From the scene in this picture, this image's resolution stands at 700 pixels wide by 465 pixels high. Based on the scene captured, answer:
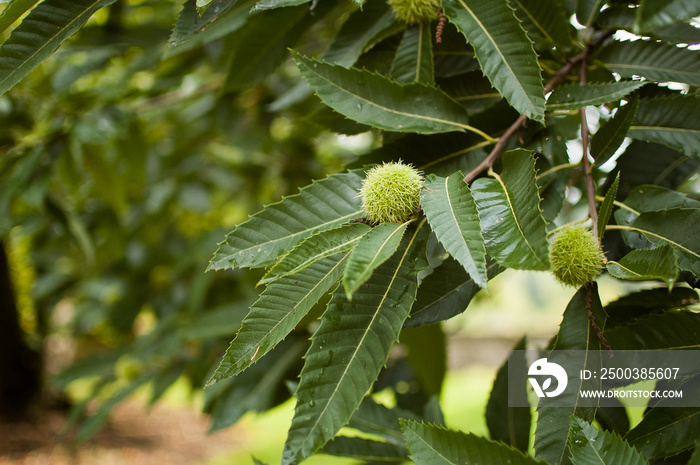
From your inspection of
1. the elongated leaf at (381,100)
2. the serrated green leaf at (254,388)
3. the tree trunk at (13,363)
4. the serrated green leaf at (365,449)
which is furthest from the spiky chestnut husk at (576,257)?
the tree trunk at (13,363)

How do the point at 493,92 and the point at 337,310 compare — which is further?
the point at 493,92

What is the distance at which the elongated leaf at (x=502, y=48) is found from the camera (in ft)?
2.45

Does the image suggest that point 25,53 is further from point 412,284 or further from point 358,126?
point 412,284

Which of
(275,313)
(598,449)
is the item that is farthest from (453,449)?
(275,313)

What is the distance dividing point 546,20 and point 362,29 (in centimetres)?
34

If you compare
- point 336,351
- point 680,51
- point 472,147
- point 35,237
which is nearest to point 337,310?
point 336,351

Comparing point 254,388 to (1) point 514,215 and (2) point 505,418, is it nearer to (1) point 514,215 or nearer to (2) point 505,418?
(2) point 505,418

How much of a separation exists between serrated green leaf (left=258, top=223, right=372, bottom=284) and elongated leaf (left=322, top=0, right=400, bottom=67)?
0.44m

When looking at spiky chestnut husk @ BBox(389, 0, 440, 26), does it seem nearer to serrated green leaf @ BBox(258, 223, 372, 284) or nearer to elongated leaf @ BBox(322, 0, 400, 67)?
elongated leaf @ BBox(322, 0, 400, 67)

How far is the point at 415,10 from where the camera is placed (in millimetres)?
921

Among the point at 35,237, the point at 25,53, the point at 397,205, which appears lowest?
the point at 35,237

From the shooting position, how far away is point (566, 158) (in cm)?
92

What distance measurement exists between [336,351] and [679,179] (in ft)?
2.66

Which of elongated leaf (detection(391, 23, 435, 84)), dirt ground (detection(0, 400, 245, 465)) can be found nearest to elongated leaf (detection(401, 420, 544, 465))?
elongated leaf (detection(391, 23, 435, 84))
